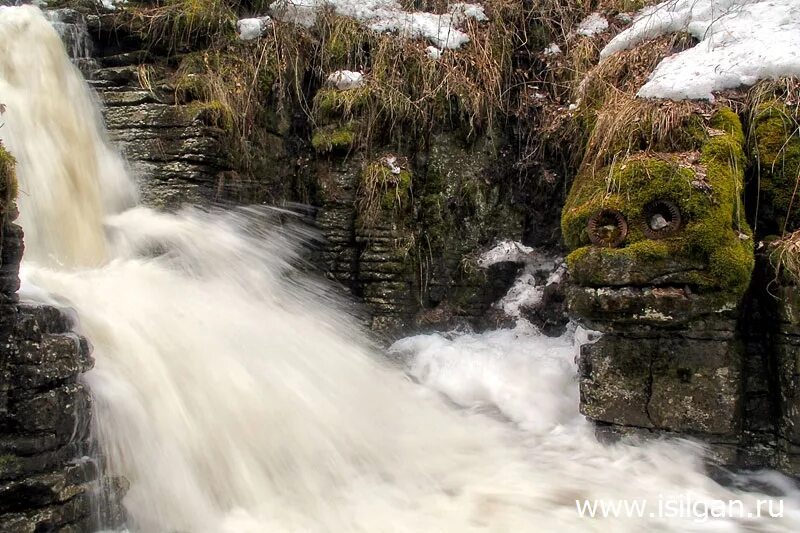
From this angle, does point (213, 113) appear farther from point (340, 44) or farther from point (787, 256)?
point (787, 256)

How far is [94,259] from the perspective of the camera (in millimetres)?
5141

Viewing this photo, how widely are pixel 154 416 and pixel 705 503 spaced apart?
11.6 feet

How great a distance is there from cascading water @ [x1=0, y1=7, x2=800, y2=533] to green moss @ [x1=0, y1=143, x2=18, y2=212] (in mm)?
722

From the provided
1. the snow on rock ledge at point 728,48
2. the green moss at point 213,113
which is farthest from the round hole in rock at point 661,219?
the green moss at point 213,113

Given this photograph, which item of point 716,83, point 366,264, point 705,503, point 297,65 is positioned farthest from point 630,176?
point 297,65

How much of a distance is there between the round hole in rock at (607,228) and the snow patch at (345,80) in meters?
3.55

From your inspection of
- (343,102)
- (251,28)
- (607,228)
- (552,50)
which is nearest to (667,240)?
(607,228)

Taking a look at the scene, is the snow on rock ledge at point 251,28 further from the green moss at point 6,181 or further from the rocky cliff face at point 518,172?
the green moss at point 6,181

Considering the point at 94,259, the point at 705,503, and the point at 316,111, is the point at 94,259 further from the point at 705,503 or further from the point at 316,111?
the point at 705,503

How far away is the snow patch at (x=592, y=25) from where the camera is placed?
281 inches

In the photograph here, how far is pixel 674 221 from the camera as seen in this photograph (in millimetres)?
4074

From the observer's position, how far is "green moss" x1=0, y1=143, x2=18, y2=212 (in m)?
2.88

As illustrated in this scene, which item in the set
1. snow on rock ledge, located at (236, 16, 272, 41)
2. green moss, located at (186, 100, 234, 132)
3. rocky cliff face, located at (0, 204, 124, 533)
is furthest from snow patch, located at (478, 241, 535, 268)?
rocky cliff face, located at (0, 204, 124, 533)

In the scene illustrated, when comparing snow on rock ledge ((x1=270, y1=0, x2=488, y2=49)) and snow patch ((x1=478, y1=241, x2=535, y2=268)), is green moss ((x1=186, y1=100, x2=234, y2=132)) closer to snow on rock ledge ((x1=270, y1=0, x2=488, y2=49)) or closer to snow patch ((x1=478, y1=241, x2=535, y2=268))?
snow on rock ledge ((x1=270, y1=0, x2=488, y2=49))
